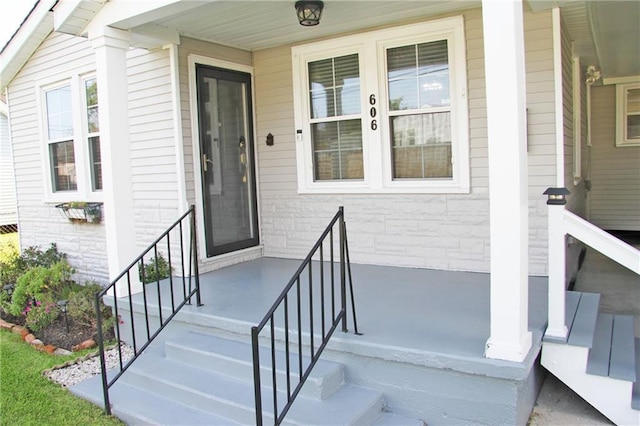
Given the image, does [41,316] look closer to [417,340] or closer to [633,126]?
[417,340]

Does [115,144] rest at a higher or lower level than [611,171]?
higher

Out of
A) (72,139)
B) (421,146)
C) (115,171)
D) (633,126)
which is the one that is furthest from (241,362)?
(633,126)

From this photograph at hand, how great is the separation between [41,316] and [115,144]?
1836mm

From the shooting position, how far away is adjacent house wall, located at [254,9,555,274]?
155 inches

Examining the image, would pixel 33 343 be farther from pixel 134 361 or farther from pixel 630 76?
pixel 630 76

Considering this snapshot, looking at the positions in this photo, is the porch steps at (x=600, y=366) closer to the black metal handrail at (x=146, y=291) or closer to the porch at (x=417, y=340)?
the porch at (x=417, y=340)

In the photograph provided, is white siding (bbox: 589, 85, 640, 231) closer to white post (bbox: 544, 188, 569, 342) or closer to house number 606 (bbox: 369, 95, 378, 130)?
house number 606 (bbox: 369, 95, 378, 130)

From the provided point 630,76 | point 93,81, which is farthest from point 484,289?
point 630,76

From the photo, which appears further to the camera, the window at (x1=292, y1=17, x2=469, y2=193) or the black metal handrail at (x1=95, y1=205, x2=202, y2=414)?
the window at (x1=292, y1=17, x2=469, y2=193)

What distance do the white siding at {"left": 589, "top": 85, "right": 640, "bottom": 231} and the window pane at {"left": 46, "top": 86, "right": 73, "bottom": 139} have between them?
7.65m

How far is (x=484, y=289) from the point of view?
382cm

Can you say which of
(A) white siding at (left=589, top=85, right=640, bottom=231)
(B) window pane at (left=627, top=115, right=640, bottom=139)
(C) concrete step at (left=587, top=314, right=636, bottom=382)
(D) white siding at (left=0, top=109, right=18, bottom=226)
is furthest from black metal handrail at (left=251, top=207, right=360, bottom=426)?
(D) white siding at (left=0, top=109, right=18, bottom=226)

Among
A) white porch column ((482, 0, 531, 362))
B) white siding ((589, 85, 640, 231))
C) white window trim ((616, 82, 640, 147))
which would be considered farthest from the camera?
white siding ((589, 85, 640, 231))

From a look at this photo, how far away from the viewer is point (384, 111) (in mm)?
4633
